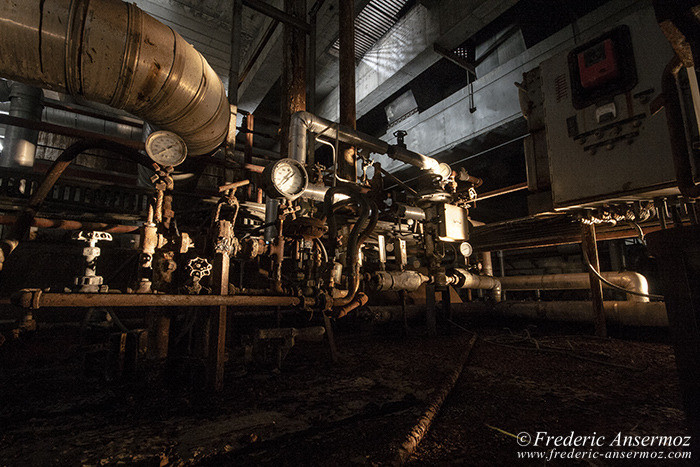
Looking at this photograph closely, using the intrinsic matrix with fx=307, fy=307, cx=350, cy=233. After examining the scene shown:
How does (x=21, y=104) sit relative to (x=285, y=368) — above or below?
above

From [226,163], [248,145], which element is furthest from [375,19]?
[226,163]

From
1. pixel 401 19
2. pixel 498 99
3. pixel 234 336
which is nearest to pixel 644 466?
pixel 234 336

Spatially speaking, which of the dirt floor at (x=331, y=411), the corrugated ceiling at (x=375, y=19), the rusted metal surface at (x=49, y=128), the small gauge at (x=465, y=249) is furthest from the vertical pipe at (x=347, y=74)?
the dirt floor at (x=331, y=411)

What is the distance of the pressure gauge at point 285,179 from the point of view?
314 cm

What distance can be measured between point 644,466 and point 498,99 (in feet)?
20.2

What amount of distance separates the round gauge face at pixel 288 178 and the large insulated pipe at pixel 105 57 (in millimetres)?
887

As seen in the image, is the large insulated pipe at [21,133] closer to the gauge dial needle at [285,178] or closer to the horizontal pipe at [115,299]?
the gauge dial needle at [285,178]

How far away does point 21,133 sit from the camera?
220 inches

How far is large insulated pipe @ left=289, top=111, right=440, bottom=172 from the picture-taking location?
4.18m

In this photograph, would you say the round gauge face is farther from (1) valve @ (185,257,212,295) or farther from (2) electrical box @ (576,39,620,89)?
(2) electrical box @ (576,39,620,89)

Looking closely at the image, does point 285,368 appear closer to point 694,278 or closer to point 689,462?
point 689,462

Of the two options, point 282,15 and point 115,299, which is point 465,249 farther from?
point 282,15

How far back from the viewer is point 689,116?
1467 mm

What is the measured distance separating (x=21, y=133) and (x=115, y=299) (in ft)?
20.6
